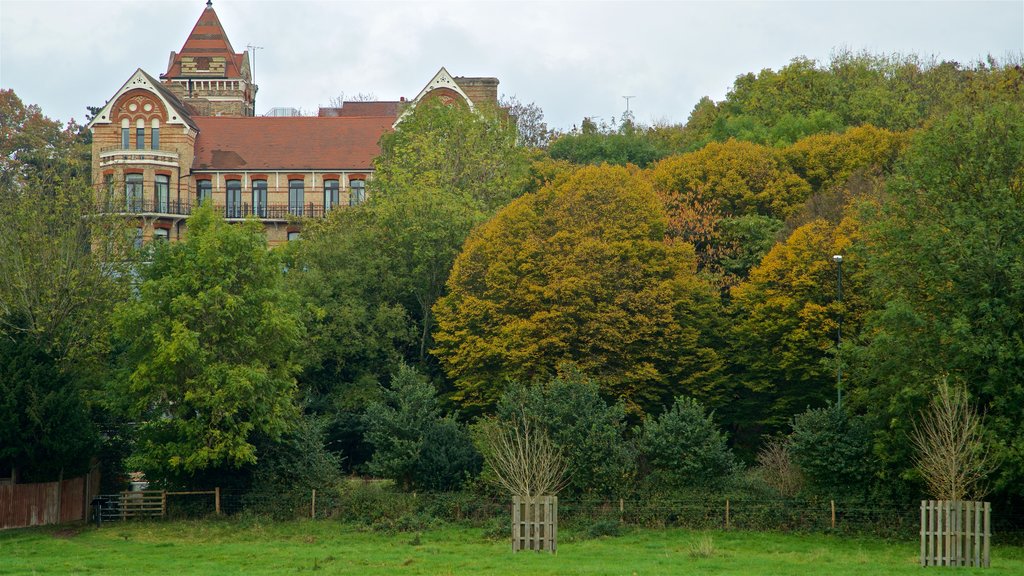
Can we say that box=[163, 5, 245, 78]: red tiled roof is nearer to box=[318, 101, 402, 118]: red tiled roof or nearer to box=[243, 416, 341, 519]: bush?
box=[318, 101, 402, 118]: red tiled roof

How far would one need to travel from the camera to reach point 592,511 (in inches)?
1700

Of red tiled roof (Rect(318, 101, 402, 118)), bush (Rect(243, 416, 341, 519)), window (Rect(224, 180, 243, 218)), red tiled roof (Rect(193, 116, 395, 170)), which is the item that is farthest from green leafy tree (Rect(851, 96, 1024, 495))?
red tiled roof (Rect(318, 101, 402, 118))

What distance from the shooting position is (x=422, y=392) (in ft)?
156

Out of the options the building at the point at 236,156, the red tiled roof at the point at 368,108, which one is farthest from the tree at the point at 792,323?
the red tiled roof at the point at 368,108

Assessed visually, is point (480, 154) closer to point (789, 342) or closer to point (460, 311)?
point (460, 311)

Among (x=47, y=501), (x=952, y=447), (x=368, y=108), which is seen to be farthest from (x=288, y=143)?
(x=952, y=447)

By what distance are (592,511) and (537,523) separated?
23.0ft

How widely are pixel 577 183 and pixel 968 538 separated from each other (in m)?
26.0

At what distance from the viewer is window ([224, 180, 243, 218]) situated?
86562 millimetres

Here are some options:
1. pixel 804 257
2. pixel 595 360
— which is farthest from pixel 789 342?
pixel 595 360

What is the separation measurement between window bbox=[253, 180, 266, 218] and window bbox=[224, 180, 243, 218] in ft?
3.20

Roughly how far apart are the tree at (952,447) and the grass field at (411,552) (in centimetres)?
215

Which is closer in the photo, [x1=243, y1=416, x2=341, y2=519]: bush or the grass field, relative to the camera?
the grass field

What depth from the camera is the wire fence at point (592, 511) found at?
135 feet
